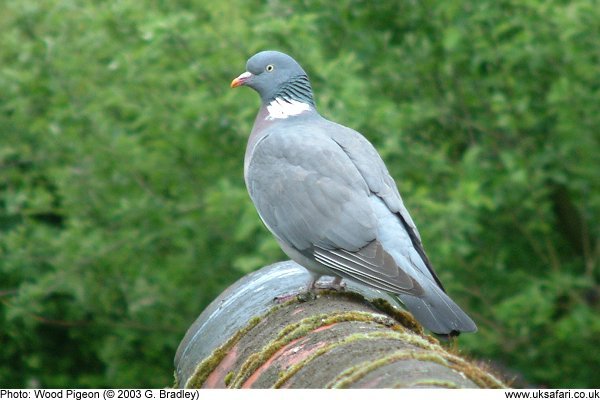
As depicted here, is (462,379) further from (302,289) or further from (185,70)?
(185,70)

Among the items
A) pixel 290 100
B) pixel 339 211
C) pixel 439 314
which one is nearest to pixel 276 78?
pixel 290 100

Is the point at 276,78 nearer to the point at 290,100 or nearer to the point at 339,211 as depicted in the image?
the point at 290,100

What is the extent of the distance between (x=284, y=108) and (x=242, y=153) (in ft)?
5.83

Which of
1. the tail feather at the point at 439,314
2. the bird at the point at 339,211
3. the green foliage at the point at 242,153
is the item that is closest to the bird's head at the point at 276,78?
the bird at the point at 339,211

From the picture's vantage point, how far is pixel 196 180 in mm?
6188

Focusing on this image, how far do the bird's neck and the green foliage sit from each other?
1.24 meters

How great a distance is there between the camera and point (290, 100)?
4254 mm

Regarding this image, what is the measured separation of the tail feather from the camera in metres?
3.00

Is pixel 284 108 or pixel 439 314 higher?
Answer: pixel 284 108

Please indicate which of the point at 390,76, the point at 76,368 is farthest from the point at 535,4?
the point at 76,368

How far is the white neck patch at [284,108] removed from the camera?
419 cm

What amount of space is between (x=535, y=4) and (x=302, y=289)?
10.4 ft

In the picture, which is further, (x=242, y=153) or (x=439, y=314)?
(x=242, y=153)

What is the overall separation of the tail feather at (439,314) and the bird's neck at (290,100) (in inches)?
49.9
